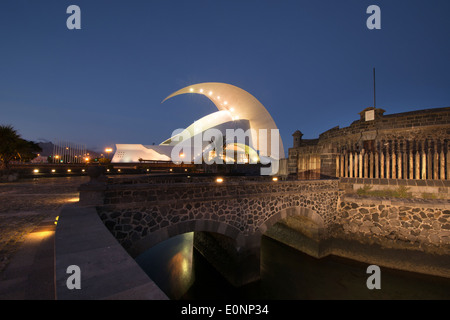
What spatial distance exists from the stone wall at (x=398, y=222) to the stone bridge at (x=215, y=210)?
2.33ft

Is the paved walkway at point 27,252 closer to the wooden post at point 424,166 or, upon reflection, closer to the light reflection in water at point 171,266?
the light reflection in water at point 171,266

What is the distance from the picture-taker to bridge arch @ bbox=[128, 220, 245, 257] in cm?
482

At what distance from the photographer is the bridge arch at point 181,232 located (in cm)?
482

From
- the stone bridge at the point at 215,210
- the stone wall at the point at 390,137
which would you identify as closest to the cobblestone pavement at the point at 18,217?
the stone bridge at the point at 215,210

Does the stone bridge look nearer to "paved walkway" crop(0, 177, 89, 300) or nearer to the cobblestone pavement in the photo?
"paved walkway" crop(0, 177, 89, 300)

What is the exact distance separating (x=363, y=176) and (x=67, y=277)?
396 inches

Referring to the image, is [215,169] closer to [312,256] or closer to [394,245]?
[312,256]

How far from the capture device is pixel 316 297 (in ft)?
21.2

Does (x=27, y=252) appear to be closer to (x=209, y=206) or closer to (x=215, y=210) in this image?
(x=209, y=206)

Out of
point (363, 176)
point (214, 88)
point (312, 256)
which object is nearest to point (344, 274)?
point (312, 256)

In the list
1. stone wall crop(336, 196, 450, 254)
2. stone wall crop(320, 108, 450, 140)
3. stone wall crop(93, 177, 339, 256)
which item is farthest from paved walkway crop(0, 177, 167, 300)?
stone wall crop(320, 108, 450, 140)

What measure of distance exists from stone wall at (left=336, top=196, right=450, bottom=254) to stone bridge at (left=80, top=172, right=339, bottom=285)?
2.33 ft

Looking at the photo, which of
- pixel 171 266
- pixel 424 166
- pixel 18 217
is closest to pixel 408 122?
pixel 424 166

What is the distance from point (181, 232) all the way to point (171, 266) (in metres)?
4.14
